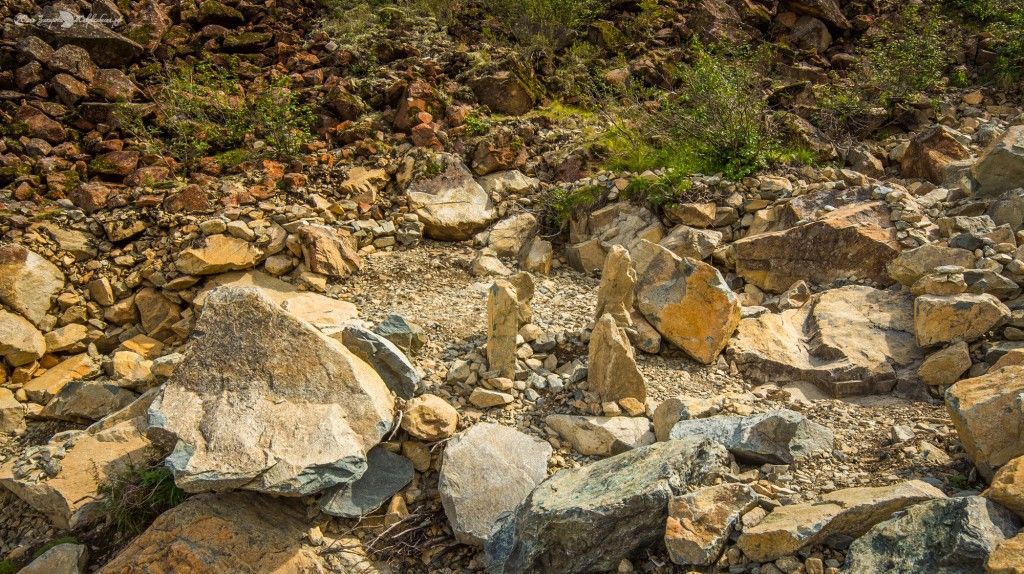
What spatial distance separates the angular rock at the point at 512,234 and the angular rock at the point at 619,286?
5.85 ft

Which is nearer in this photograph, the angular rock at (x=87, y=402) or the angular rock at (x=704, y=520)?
the angular rock at (x=704, y=520)

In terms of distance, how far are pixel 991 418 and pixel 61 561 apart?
518 cm


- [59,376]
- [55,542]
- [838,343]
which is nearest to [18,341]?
[59,376]

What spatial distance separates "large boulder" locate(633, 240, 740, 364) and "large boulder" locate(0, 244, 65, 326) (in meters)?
5.36

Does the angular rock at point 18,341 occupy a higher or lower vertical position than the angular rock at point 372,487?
lower

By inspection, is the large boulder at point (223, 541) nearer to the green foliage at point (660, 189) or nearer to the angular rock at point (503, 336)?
the angular rock at point (503, 336)

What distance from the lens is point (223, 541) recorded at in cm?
321

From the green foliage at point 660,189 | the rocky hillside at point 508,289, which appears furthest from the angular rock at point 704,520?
the green foliage at point 660,189

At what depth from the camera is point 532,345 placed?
4.51m

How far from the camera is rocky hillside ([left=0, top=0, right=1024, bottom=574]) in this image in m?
3.04

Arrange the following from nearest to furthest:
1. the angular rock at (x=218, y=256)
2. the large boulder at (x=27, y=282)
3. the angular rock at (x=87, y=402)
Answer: the angular rock at (x=87, y=402), the large boulder at (x=27, y=282), the angular rock at (x=218, y=256)

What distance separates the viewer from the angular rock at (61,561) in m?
3.40

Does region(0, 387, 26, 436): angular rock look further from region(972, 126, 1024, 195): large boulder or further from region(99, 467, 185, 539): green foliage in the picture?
region(972, 126, 1024, 195): large boulder

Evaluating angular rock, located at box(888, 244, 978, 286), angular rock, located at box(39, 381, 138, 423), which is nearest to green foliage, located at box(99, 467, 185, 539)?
angular rock, located at box(39, 381, 138, 423)
